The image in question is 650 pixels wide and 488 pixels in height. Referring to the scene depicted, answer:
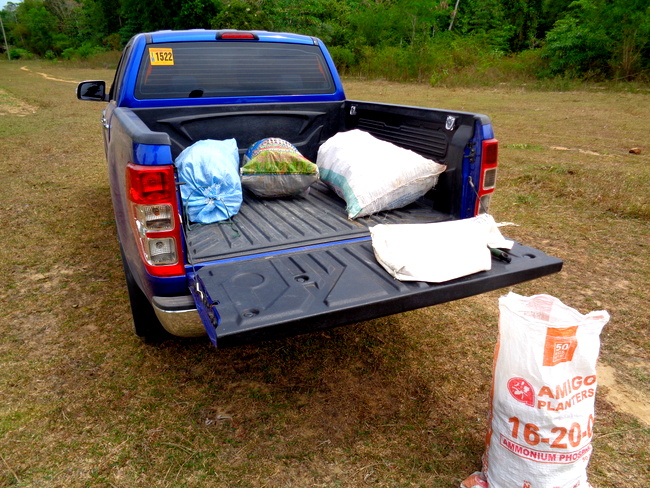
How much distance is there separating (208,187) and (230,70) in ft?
4.24

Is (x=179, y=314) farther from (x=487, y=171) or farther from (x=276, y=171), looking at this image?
(x=487, y=171)

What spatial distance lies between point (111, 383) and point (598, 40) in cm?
2187

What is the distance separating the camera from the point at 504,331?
1898mm

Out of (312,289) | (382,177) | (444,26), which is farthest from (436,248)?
(444,26)

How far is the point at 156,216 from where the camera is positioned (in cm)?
208

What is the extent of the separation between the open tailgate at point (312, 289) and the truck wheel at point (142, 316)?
746 mm

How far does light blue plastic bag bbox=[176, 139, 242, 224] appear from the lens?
9.06 ft

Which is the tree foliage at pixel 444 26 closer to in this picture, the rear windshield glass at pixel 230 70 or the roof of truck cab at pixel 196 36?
the rear windshield glass at pixel 230 70

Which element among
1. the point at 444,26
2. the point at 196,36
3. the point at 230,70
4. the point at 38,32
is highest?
the point at 38,32


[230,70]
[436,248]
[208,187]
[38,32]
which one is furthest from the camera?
[38,32]

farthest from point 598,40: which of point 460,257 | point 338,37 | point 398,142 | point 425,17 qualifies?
point 460,257

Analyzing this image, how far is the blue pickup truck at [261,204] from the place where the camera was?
1.96 metres

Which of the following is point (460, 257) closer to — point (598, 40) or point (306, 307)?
point (306, 307)

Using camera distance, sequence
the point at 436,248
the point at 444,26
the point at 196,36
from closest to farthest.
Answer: the point at 436,248, the point at 196,36, the point at 444,26
